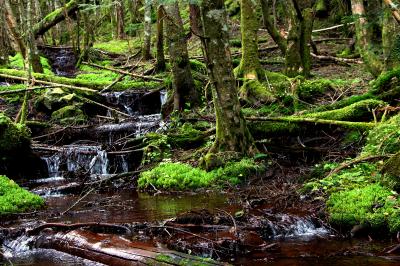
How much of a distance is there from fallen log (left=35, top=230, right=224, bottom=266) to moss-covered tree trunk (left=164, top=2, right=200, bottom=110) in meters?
8.01

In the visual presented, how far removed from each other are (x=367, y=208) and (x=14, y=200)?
5512 millimetres

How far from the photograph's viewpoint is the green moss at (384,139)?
7.30m

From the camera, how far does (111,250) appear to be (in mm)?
4430

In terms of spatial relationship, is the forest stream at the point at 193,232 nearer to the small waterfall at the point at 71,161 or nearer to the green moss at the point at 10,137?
the green moss at the point at 10,137

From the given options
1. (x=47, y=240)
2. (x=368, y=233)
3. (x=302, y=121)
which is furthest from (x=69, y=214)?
(x=302, y=121)

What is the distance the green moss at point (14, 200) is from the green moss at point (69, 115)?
6142 millimetres

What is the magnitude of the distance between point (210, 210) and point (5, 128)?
20.5 ft

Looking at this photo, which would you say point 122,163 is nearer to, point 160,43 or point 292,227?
Result: point 160,43

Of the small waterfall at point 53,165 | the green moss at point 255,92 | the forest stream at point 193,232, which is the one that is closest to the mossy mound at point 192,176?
the forest stream at point 193,232

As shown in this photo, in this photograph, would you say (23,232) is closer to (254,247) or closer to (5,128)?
(254,247)

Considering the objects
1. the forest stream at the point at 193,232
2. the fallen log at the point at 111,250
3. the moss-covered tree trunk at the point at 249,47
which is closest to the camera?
the fallen log at the point at 111,250

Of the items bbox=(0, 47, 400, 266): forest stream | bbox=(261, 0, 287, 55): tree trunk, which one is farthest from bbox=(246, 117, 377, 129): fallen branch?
bbox=(261, 0, 287, 55): tree trunk

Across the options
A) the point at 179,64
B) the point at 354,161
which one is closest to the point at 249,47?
the point at 179,64

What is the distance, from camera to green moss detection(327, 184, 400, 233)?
5520 millimetres
